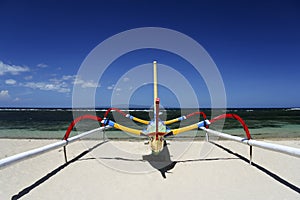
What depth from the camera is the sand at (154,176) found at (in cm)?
297

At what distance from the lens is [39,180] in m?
3.49

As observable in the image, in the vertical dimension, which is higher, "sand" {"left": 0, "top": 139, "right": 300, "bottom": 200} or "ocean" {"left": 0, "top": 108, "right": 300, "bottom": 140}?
"ocean" {"left": 0, "top": 108, "right": 300, "bottom": 140}

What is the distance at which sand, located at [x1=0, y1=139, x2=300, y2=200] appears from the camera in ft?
9.75

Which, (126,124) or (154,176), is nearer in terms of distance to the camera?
(154,176)

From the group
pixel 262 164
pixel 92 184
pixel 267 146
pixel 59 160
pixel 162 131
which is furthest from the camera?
pixel 59 160

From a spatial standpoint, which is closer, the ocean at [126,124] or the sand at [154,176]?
the sand at [154,176]

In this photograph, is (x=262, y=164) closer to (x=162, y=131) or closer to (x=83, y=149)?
(x=162, y=131)

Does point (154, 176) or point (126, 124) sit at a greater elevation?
point (126, 124)

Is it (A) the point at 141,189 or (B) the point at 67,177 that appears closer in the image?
(A) the point at 141,189

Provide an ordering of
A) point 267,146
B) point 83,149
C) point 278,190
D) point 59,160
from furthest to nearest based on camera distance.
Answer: point 83,149
point 59,160
point 267,146
point 278,190

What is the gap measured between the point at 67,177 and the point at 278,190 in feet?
10.5

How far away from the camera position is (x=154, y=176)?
3680mm

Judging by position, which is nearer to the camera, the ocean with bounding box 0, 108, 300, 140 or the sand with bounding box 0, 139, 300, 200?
the sand with bounding box 0, 139, 300, 200

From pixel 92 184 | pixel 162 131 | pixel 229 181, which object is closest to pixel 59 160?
pixel 92 184
